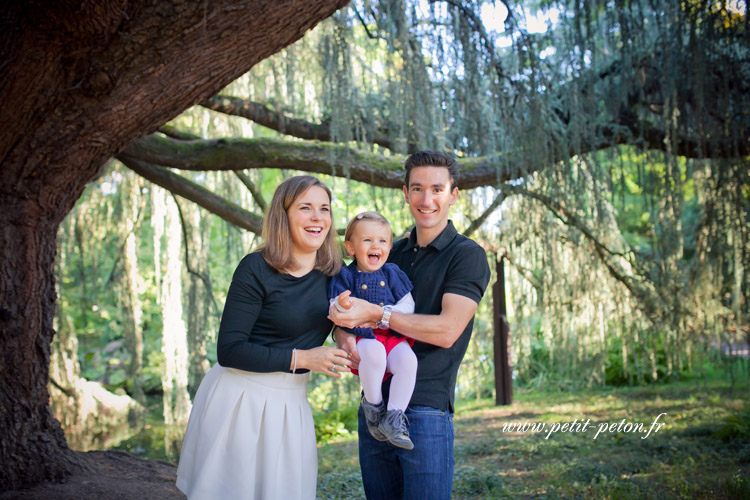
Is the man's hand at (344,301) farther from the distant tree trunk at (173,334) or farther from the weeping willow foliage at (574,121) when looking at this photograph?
the distant tree trunk at (173,334)

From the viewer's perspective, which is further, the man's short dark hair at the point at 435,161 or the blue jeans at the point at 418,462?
the man's short dark hair at the point at 435,161

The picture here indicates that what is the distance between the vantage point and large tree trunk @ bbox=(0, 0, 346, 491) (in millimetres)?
2596

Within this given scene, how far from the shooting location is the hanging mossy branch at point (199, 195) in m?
4.77

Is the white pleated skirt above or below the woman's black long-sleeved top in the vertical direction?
below

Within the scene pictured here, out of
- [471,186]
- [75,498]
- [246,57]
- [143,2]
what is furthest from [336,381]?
[143,2]

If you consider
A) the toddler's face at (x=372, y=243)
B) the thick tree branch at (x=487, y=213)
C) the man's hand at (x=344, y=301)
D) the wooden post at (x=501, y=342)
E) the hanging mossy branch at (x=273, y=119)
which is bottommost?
the wooden post at (x=501, y=342)

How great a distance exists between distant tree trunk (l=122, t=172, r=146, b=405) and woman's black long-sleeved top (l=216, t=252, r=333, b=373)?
396 cm

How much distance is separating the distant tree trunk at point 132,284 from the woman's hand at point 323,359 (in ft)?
13.4

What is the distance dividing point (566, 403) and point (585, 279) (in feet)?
8.16

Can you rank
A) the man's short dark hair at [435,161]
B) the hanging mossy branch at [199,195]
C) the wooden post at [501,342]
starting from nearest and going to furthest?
1. the man's short dark hair at [435,161]
2. the hanging mossy branch at [199,195]
3. the wooden post at [501,342]

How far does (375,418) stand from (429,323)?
1.11 feet

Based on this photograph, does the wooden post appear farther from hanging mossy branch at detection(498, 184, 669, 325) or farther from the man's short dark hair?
the man's short dark hair

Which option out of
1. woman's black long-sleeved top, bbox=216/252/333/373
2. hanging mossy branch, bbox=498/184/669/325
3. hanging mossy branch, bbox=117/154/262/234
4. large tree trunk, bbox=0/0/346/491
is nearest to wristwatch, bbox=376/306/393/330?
woman's black long-sleeved top, bbox=216/252/333/373

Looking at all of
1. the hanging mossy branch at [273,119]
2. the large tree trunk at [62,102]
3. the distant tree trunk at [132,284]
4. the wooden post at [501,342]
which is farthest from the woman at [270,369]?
the wooden post at [501,342]
